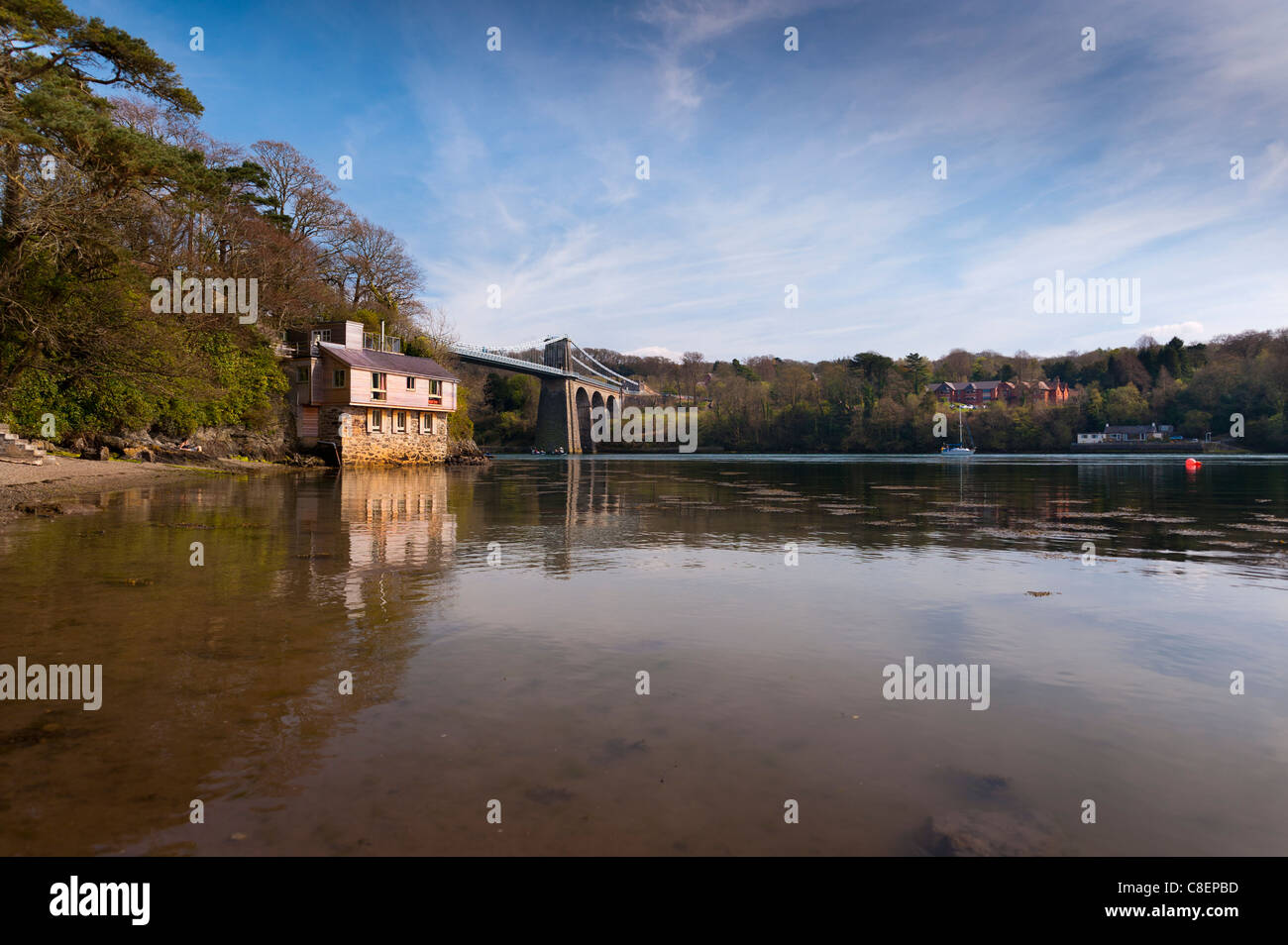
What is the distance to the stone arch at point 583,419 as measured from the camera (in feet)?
336

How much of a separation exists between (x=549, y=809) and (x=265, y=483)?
27.8m

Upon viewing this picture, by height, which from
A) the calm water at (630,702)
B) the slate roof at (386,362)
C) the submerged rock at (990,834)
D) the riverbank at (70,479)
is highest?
the slate roof at (386,362)

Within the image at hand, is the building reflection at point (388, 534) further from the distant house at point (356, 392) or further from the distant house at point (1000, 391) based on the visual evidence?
the distant house at point (1000, 391)

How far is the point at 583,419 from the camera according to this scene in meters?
107

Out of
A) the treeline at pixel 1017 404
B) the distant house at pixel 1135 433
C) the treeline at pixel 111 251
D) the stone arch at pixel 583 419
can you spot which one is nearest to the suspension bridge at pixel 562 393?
the stone arch at pixel 583 419

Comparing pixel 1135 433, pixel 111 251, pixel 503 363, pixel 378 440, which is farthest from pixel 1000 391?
pixel 111 251

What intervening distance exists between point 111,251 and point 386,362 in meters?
21.9

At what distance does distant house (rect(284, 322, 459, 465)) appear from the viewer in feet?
140

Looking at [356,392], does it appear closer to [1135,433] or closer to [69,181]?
[69,181]

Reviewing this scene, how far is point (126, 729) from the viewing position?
14.9ft

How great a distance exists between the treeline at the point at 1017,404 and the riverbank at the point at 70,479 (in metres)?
90.3

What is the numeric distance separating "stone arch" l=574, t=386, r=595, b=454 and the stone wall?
50810 mm

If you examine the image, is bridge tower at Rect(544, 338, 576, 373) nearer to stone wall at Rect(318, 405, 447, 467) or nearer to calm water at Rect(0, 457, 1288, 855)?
stone wall at Rect(318, 405, 447, 467)

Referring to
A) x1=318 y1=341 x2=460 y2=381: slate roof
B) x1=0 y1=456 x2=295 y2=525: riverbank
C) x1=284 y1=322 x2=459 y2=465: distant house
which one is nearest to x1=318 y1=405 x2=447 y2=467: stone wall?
x1=284 y1=322 x2=459 y2=465: distant house
